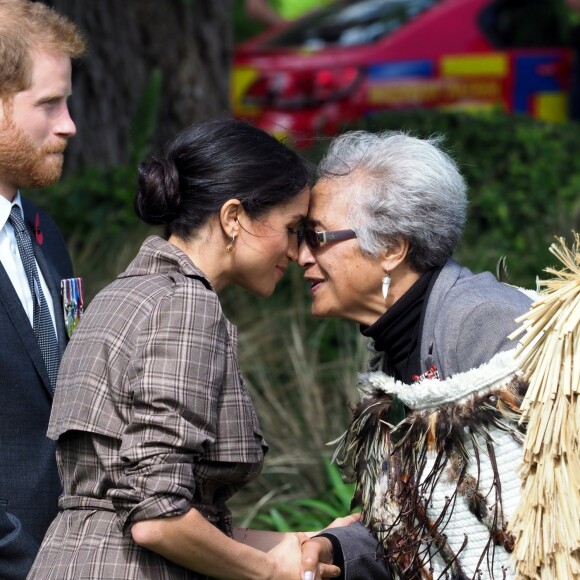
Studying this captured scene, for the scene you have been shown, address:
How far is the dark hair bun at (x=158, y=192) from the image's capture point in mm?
2701

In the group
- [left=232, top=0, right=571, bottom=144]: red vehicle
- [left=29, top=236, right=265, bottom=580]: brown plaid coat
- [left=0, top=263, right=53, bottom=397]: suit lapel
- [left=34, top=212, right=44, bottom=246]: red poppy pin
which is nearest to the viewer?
[left=29, top=236, right=265, bottom=580]: brown plaid coat

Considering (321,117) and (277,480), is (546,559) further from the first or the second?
(321,117)

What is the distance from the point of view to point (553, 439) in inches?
88.7

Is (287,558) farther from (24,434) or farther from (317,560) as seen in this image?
(24,434)

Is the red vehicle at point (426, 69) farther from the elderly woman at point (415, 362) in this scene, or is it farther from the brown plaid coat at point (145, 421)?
the brown plaid coat at point (145, 421)

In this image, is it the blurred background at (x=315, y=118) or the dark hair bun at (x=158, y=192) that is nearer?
the dark hair bun at (x=158, y=192)

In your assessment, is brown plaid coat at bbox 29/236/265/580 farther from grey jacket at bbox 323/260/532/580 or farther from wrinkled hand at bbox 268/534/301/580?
grey jacket at bbox 323/260/532/580

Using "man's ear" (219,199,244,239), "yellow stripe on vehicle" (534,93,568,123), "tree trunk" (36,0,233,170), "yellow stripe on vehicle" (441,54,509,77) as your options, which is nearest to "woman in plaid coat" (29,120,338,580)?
"man's ear" (219,199,244,239)

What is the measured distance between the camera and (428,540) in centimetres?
279

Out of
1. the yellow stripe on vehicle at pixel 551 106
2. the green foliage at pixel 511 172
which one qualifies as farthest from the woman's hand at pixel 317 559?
the yellow stripe on vehicle at pixel 551 106

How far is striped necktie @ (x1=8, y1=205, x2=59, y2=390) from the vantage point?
9.45 feet

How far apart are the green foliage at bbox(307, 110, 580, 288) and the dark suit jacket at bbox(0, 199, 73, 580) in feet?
14.7

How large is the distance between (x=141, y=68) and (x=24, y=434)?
461cm

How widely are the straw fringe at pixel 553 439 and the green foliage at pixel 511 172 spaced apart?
4609mm
